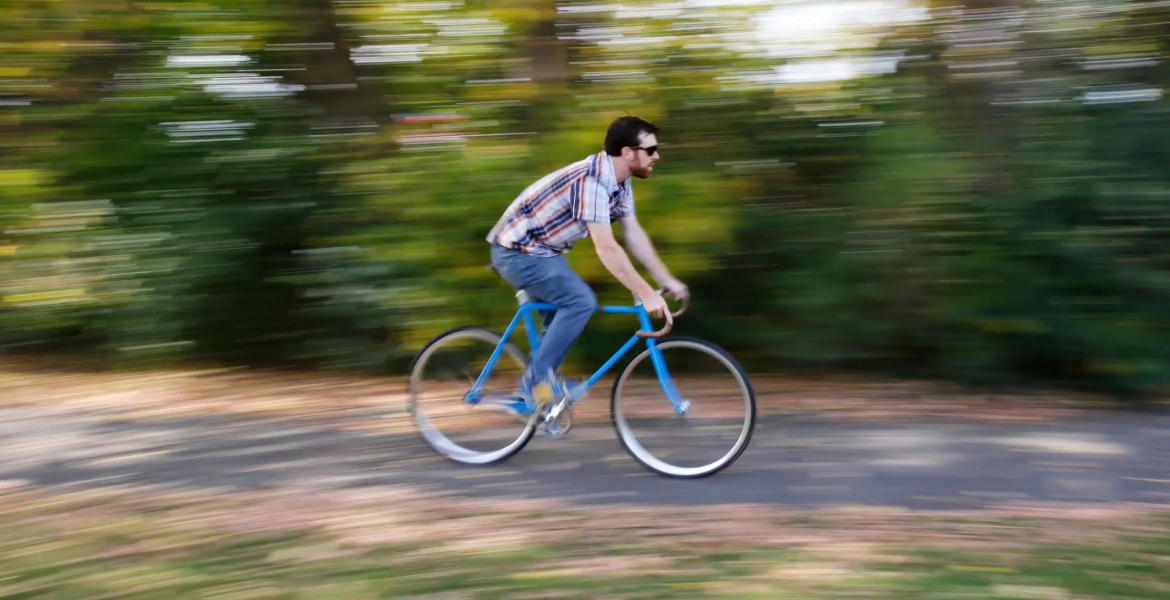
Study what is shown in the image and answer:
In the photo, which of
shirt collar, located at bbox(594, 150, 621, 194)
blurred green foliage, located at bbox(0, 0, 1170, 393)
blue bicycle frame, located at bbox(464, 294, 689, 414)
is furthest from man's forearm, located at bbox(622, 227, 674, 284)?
blurred green foliage, located at bbox(0, 0, 1170, 393)

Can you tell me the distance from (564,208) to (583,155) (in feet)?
4.59

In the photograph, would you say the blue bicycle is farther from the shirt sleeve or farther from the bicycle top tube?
the shirt sleeve

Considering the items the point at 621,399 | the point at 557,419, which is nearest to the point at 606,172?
Result: the point at 621,399

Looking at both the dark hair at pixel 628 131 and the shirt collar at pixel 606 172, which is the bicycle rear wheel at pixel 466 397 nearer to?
the shirt collar at pixel 606 172

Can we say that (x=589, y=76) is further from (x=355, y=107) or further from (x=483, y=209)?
(x=355, y=107)

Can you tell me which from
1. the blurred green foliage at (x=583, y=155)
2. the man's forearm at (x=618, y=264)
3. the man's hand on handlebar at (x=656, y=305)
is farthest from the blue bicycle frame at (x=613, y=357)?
the blurred green foliage at (x=583, y=155)

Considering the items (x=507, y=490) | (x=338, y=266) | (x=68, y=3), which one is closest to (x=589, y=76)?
(x=338, y=266)

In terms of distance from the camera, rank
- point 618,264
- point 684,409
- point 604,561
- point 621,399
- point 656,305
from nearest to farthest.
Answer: point 604,561, point 618,264, point 656,305, point 684,409, point 621,399

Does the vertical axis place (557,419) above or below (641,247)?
below

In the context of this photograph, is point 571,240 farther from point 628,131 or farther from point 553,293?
point 628,131

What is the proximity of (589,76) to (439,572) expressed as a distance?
3.47 metres

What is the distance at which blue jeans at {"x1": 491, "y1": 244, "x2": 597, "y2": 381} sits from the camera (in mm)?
4570

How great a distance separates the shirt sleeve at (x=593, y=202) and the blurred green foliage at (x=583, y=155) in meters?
1.41

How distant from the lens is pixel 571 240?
4660 mm
